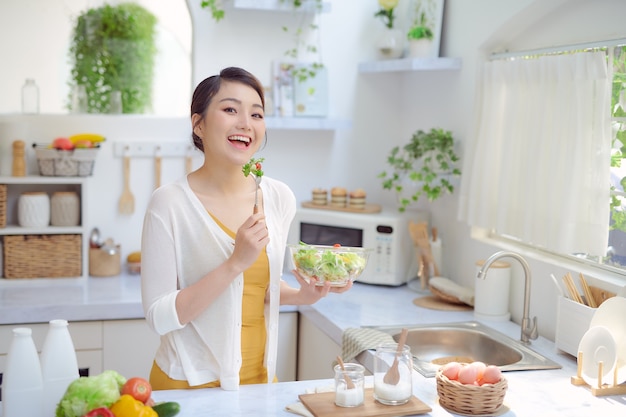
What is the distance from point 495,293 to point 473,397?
1.08m

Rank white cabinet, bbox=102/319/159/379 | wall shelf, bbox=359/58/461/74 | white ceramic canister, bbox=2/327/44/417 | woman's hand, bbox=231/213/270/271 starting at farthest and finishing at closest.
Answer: wall shelf, bbox=359/58/461/74 < white cabinet, bbox=102/319/159/379 < woman's hand, bbox=231/213/270/271 < white ceramic canister, bbox=2/327/44/417

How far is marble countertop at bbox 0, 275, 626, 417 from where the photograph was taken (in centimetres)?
203

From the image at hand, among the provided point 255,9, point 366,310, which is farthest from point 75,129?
point 366,310

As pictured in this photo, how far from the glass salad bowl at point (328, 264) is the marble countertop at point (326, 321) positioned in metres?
0.27

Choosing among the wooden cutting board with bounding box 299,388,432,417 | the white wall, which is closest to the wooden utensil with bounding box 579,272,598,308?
the white wall

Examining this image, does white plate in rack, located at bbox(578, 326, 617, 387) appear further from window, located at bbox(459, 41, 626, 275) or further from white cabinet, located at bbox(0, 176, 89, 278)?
white cabinet, located at bbox(0, 176, 89, 278)

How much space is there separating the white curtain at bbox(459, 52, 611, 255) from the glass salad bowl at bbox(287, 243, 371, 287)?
87cm

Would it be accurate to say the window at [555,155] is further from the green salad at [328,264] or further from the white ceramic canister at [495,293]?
the green salad at [328,264]

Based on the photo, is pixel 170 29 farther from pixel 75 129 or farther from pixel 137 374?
pixel 137 374

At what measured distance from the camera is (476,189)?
320 cm

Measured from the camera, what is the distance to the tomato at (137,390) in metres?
1.67

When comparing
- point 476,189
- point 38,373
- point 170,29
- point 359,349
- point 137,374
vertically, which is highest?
Result: point 170,29

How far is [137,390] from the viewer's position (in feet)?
5.47

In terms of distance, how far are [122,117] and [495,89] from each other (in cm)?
163
